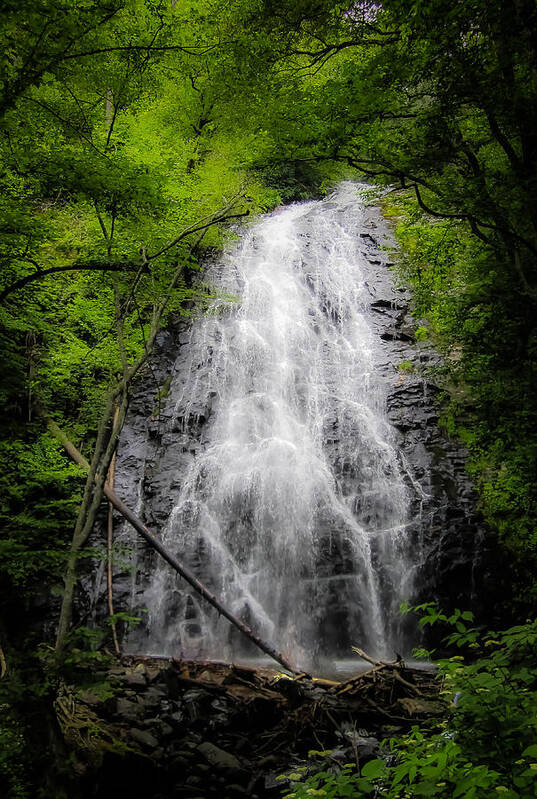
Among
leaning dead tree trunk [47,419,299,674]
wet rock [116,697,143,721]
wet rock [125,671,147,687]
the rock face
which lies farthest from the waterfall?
wet rock [116,697,143,721]

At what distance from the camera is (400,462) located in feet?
35.3

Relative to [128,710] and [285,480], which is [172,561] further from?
[285,480]

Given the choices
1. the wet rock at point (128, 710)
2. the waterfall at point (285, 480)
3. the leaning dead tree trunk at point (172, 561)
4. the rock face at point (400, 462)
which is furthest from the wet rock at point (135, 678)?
the waterfall at point (285, 480)

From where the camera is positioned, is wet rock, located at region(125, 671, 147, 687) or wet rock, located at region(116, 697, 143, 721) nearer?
wet rock, located at region(116, 697, 143, 721)

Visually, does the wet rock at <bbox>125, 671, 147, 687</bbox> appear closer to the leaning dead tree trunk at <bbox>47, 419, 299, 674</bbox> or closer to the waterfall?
the leaning dead tree trunk at <bbox>47, 419, 299, 674</bbox>

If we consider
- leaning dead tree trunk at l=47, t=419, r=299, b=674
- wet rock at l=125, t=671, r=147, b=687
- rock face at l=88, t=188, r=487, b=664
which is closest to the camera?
wet rock at l=125, t=671, r=147, b=687

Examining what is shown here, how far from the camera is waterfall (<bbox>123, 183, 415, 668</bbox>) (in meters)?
8.72

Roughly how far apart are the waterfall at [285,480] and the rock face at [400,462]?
0.08 metres

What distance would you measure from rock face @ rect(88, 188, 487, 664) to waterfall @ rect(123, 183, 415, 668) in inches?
3.1

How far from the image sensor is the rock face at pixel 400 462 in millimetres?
9234

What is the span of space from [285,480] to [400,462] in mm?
2604

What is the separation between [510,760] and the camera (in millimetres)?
2262

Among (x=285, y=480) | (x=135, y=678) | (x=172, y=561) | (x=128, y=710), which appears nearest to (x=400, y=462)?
(x=285, y=480)

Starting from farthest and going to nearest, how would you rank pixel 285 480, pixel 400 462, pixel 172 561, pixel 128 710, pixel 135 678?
pixel 400 462 < pixel 285 480 < pixel 172 561 < pixel 135 678 < pixel 128 710
